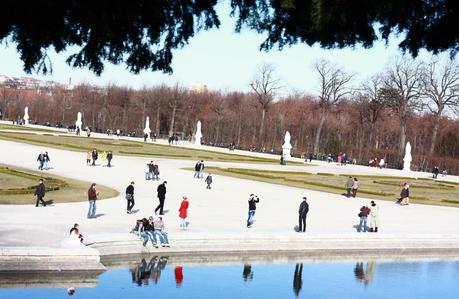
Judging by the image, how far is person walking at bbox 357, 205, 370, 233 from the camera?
24.3 meters

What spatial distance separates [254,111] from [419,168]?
3703cm

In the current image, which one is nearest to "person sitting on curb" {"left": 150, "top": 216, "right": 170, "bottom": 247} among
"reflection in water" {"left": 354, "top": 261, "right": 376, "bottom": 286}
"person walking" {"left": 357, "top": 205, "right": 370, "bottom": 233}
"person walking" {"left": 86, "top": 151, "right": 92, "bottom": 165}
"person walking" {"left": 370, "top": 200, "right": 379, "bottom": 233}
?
Answer: "reflection in water" {"left": 354, "top": 261, "right": 376, "bottom": 286}

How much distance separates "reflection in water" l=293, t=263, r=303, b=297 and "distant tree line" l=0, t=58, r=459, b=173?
53.0 metres

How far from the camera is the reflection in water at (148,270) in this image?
16688 mm

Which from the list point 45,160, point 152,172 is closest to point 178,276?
point 152,172

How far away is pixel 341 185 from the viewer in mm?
42188

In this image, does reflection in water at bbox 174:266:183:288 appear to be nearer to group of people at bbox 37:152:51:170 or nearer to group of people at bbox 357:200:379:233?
group of people at bbox 357:200:379:233

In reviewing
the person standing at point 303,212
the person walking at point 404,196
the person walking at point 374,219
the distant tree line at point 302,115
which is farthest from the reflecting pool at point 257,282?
the distant tree line at point 302,115

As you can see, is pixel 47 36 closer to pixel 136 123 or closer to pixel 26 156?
pixel 26 156

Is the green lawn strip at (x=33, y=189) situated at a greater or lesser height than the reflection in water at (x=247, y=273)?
greater

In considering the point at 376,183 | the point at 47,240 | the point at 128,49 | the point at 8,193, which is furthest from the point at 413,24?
the point at 376,183

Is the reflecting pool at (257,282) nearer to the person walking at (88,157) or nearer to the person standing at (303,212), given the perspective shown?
the person standing at (303,212)

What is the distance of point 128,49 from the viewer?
7.20 meters

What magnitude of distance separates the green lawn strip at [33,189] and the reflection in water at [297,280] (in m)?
10.4
